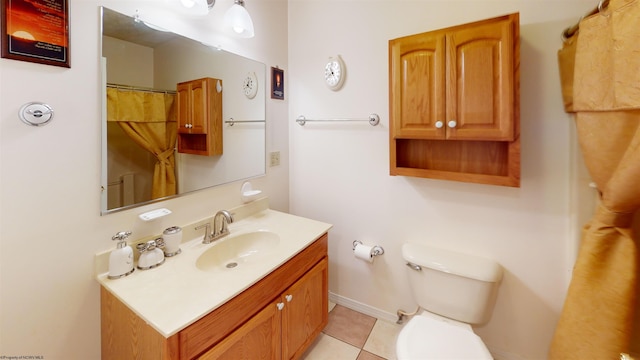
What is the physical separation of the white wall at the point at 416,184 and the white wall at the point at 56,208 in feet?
3.69

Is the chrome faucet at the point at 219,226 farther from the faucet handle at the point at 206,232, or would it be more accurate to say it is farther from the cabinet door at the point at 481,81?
the cabinet door at the point at 481,81

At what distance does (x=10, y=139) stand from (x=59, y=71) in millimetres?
287

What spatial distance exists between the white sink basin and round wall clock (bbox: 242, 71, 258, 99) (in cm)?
91

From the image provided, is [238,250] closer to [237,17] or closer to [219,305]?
[219,305]

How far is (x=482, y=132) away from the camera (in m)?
1.25

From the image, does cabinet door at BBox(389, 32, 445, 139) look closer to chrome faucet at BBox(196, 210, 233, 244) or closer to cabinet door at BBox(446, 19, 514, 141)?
cabinet door at BBox(446, 19, 514, 141)

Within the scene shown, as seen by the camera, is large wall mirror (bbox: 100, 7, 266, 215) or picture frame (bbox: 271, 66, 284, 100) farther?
picture frame (bbox: 271, 66, 284, 100)

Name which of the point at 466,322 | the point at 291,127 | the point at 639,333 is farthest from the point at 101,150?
the point at 639,333

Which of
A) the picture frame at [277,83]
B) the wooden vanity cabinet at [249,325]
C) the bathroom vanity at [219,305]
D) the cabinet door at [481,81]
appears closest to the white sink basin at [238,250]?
the bathroom vanity at [219,305]

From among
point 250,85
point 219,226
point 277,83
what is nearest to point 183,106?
point 250,85

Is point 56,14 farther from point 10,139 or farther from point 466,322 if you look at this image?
point 466,322

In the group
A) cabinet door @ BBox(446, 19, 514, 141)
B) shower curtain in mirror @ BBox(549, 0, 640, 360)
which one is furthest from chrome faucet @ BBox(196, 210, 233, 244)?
shower curtain in mirror @ BBox(549, 0, 640, 360)

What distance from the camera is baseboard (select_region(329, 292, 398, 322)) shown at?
185 cm

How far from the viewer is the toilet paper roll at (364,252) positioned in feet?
5.79
